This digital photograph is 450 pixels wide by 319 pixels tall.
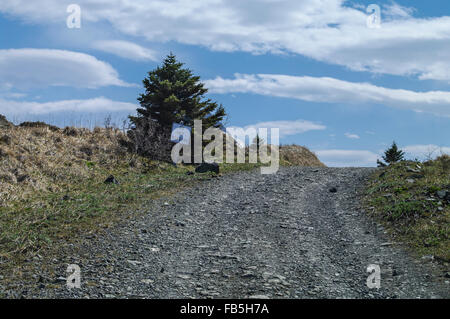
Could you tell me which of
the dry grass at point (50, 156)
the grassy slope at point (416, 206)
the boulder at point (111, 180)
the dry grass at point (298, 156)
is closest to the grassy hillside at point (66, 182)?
the dry grass at point (50, 156)

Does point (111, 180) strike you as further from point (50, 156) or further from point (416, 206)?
point (416, 206)

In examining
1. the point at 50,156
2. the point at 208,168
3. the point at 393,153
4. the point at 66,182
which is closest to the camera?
the point at 66,182

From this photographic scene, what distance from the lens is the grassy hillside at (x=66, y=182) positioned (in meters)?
10.4

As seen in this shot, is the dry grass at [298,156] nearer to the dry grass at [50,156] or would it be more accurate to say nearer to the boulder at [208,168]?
the boulder at [208,168]

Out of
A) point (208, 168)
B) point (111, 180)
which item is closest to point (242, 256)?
point (111, 180)

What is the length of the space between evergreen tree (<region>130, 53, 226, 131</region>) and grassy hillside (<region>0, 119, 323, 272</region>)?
2389mm

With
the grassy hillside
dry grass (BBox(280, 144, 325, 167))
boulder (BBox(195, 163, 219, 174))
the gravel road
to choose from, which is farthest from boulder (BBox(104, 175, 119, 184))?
dry grass (BBox(280, 144, 325, 167))

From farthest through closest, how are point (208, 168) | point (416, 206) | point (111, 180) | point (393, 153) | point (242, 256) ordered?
point (393, 153)
point (208, 168)
point (111, 180)
point (416, 206)
point (242, 256)

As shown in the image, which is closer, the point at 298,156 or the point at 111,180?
the point at 111,180

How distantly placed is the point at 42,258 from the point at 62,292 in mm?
1955

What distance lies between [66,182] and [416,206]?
43.0ft

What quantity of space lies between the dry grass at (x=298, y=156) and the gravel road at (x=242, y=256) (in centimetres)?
1863

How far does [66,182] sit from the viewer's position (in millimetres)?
16484
